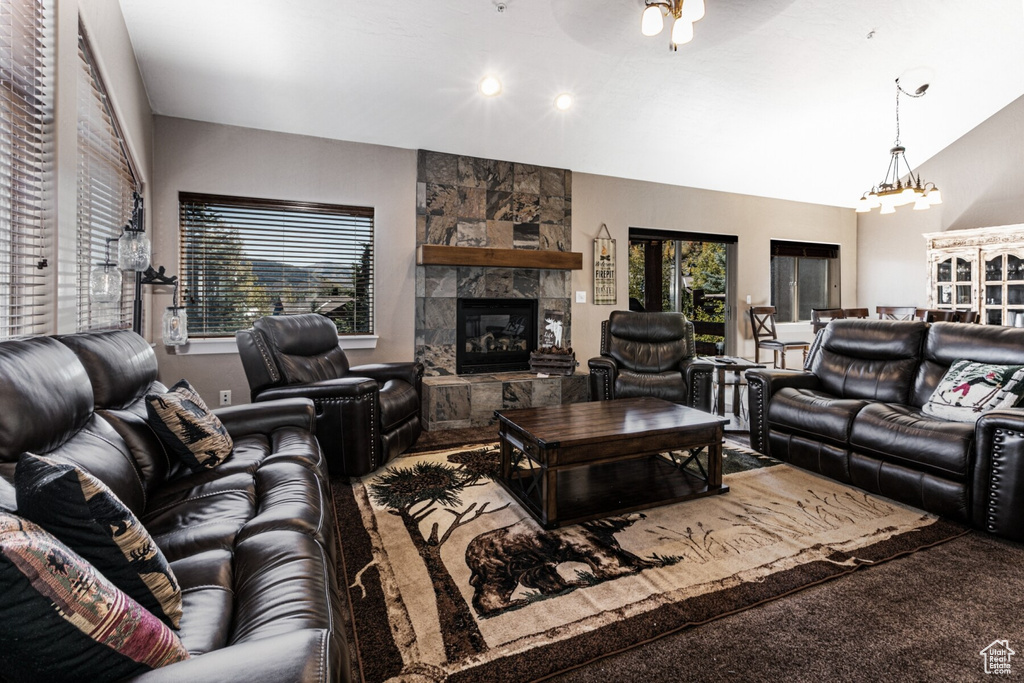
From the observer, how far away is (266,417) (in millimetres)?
2541

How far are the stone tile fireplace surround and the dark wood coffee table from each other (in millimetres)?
1596

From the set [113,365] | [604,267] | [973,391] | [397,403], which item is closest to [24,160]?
[113,365]

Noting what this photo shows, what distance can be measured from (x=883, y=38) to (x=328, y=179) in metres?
4.89

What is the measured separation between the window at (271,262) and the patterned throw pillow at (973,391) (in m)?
4.26

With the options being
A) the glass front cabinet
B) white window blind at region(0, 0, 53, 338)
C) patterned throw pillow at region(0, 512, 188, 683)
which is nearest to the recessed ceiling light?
white window blind at region(0, 0, 53, 338)

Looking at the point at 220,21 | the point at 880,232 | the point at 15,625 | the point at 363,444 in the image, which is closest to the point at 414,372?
the point at 363,444

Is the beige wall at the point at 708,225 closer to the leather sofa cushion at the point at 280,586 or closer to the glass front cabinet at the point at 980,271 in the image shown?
the glass front cabinet at the point at 980,271

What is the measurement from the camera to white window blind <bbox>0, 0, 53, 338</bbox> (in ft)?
4.99

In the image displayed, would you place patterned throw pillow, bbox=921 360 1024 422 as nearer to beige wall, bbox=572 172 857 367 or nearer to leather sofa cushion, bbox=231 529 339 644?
leather sofa cushion, bbox=231 529 339 644

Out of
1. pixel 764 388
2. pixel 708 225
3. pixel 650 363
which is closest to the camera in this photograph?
pixel 764 388

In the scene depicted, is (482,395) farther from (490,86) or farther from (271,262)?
(490,86)

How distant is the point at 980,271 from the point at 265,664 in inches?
310

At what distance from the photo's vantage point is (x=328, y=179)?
15.1ft

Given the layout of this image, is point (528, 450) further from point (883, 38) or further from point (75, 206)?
point (883, 38)
